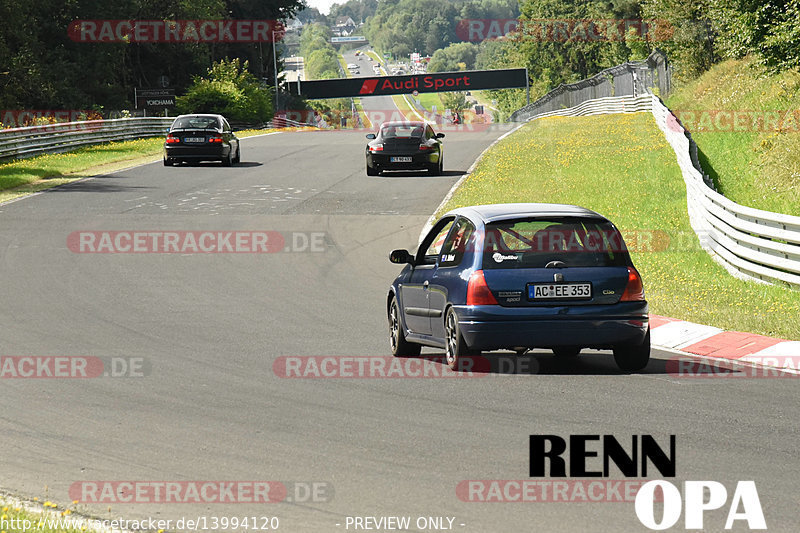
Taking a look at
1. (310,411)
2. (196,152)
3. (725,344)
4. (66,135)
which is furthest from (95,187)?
(310,411)

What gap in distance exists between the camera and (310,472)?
6.97 metres

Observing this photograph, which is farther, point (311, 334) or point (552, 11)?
point (552, 11)

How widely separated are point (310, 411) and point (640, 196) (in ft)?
61.9

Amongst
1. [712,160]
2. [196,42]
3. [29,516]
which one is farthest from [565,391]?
[196,42]

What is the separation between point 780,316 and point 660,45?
64542 mm

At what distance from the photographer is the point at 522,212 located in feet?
34.8

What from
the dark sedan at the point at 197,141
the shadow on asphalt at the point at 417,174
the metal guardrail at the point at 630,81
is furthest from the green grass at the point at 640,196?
the dark sedan at the point at 197,141

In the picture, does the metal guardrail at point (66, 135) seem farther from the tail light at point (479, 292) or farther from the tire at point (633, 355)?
the tire at point (633, 355)

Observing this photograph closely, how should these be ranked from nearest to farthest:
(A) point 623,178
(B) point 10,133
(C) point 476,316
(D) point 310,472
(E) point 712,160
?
(D) point 310,472 → (C) point 476,316 → (A) point 623,178 → (E) point 712,160 → (B) point 10,133

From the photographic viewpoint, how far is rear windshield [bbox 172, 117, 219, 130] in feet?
124

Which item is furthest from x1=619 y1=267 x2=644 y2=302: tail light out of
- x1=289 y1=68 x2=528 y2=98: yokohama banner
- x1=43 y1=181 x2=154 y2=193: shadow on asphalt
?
x1=289 y1=68 x2=528 y2=98: yokohama banner

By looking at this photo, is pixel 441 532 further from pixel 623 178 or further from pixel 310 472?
pixel 623 178

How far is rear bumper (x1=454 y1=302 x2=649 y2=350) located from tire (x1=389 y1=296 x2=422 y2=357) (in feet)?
5.08

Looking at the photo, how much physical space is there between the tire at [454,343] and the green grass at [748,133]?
1379 cm
